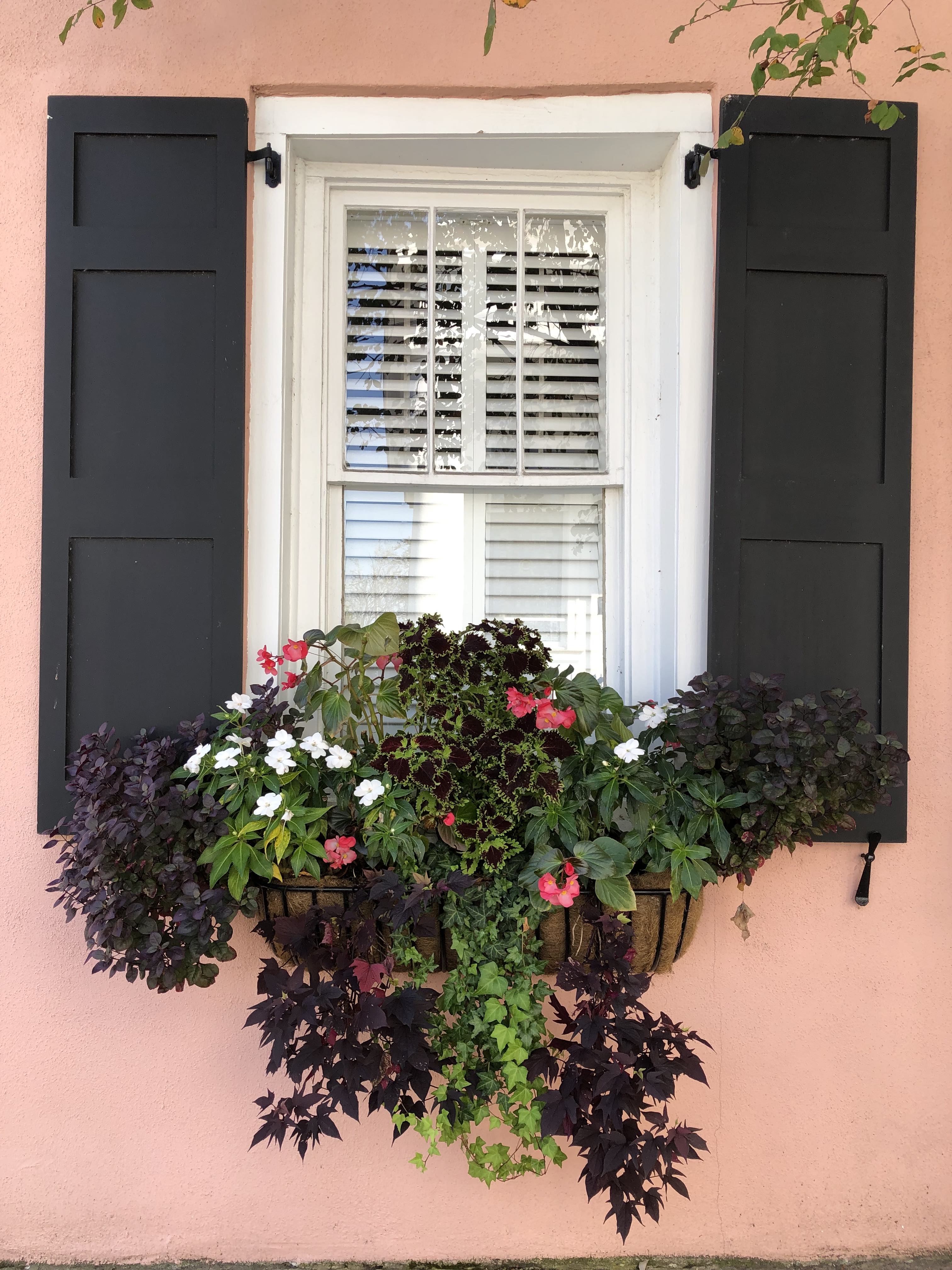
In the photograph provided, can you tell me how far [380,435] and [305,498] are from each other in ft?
0.95

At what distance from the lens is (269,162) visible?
2418mm

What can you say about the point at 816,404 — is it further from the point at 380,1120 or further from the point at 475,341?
the point at 380,1120

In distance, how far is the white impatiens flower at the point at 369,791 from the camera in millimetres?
2025

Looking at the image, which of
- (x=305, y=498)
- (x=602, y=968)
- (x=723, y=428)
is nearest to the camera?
(x=602, y=968)

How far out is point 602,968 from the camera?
2064mm

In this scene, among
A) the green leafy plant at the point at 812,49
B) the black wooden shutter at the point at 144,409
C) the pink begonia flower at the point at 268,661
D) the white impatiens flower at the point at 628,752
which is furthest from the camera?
the black wooden shutter at the point at 144,409

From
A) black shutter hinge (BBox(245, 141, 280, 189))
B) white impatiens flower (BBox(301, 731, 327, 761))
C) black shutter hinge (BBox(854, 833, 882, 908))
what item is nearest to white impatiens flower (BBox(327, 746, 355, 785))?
white impatiens flower (BBox(301, 731, 327, 761))

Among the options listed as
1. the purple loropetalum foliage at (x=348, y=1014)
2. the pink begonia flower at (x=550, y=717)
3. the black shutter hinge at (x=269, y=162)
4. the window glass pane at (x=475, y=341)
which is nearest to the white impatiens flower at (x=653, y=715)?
the pink begonia flower at (x=550, y=717)

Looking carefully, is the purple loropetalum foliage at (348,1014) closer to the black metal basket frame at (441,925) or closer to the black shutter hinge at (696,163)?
the black metal basket frame at (441,925)

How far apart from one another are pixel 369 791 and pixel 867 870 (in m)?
1.31

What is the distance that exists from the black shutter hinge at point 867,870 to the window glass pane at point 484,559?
0.83 m

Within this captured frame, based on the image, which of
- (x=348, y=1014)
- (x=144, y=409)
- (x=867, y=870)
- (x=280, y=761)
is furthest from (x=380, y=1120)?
(x=144, y=409)

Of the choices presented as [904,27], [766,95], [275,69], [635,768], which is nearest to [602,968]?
[635,768]

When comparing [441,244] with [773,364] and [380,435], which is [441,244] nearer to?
[380,435]
